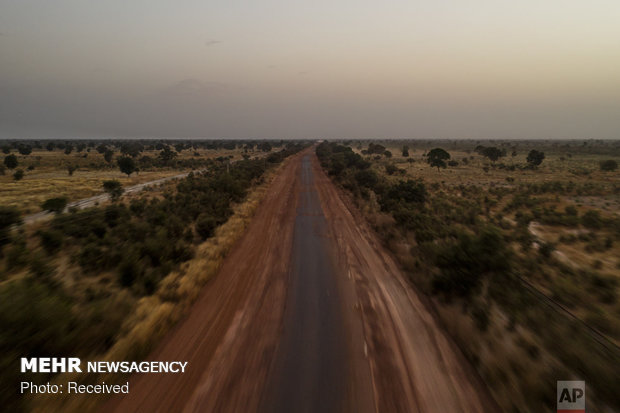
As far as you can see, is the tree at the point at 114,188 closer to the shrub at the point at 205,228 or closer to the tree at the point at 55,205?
the tree at the point at 55,205

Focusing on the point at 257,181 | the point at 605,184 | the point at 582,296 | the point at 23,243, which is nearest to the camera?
the point at 582,296

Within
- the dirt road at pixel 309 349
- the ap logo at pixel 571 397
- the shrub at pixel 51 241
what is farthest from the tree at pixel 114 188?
the ap logo at pixel 571 397

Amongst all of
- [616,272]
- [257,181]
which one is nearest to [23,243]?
[257,181]

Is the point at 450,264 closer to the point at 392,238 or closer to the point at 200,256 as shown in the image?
the point at 392,238

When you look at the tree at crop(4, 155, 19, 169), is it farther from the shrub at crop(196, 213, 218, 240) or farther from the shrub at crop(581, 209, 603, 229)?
the shrub at crop(581, 209, 603, 229)

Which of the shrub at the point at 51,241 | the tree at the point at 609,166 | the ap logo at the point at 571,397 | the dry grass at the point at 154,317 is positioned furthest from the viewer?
the tree at the point at 609,166

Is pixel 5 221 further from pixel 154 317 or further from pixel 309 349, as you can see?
pixel 309 349
